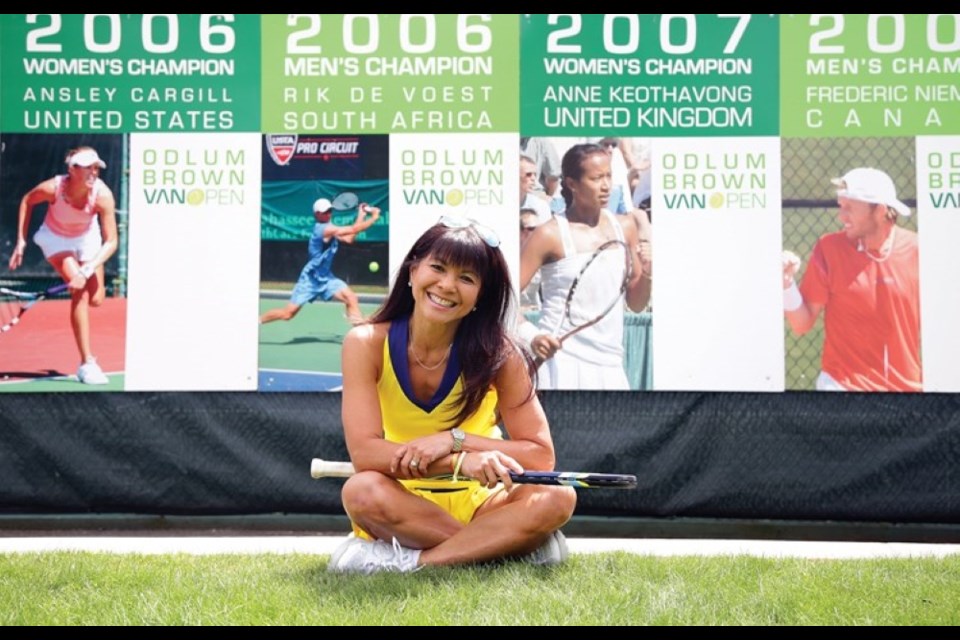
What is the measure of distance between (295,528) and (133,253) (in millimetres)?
1377

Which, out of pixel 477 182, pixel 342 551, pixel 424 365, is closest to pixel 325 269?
pixel 477 182

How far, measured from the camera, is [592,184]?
4.79 meters

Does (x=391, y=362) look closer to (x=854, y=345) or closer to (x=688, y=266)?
(x=688, y=266)

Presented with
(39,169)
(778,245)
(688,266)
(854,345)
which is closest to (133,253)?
(39,169)

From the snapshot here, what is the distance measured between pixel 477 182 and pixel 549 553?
189 centimetres

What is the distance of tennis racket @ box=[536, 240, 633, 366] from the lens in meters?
4.77

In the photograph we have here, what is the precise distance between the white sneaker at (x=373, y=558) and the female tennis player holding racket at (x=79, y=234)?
187 cm

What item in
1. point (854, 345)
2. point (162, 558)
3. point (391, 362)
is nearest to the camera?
point (391, 362)

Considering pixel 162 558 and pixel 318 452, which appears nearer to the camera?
pixel 162 558

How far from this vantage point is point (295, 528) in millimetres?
4879

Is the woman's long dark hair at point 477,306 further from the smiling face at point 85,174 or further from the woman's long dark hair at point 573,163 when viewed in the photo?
the smiling face at point 85,174

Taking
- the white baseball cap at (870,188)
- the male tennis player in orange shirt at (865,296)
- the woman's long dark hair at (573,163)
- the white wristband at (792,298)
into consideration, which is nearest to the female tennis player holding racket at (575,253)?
the woman's long dark hair at (573,163)

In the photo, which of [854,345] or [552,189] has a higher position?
[552,189]

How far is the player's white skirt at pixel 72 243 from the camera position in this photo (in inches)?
189
